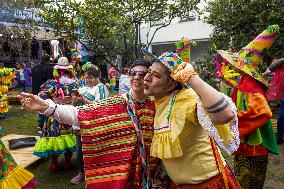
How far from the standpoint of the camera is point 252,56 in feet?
12.2

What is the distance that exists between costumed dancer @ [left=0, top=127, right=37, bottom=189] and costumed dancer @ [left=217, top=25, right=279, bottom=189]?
2.12 meters

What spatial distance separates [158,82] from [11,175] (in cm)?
175

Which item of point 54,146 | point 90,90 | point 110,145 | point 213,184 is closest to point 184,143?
point 213,184

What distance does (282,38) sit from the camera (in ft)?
35.4

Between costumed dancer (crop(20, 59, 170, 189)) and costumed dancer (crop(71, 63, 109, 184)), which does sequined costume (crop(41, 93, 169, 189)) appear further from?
costumed dancer (crop(71, 63, 109, 184))

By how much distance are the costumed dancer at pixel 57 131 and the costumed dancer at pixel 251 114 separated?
9.11 feet

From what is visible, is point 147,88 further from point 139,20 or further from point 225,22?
point 225,22

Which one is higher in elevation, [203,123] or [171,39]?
[171,39]

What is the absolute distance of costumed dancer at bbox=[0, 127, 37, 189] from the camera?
3.21 meters

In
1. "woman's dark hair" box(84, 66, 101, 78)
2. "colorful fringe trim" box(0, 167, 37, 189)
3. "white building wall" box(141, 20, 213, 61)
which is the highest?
"white building wall" box(141, 20, 213, 61)

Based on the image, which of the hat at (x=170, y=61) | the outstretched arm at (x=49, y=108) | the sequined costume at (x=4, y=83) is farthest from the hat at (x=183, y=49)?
the sequined costume at (x=4, y=83)

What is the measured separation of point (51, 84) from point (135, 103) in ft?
10.1

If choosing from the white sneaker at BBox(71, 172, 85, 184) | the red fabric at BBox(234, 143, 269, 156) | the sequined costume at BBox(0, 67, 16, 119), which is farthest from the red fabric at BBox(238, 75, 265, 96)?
the sequined costume at BBox(0, 67, 16, 119)

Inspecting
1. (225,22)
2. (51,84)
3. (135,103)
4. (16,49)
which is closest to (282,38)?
(225,22)
